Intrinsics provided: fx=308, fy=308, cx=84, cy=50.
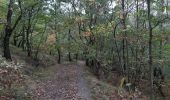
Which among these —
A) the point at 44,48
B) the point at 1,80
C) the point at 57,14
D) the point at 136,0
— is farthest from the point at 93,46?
the point at 44,48

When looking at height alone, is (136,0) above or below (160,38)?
above

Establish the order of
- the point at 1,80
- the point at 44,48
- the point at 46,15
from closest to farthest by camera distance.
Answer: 1. the point at 1,80
2. the point at 46,15
3. the point at 44,48

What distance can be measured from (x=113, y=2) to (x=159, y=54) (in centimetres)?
739

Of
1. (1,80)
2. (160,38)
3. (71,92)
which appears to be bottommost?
(71,92)

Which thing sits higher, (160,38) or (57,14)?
(57,14)

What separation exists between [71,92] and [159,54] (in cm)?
1043

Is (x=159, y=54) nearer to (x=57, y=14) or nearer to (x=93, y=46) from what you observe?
(x=93, y=46)

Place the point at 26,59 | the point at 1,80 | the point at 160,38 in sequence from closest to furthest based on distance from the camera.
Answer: the point at 1,80, the point at 160,38, the point at 26,59

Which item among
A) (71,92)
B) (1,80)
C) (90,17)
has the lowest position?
(71,92)

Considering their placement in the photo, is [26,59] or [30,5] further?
[26,59]

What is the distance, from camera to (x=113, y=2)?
30594 mm

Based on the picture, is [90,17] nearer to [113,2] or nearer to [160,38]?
[113,2]

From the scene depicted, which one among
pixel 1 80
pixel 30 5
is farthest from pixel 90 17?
pixel 1 80

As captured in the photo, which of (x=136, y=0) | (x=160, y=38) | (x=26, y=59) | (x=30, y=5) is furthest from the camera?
(x=26, y=59)
